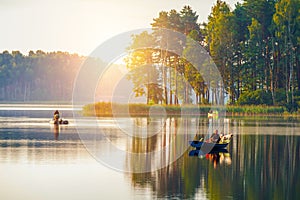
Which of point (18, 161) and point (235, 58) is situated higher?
point (235, 58)

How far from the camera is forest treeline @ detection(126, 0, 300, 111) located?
7244 cm

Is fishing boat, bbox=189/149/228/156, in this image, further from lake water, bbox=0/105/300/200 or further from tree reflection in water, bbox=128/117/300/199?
tree reflection in water, bbox=128/117/300/199

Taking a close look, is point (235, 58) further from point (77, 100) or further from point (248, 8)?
point (77, 100)

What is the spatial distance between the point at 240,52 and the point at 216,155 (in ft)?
162

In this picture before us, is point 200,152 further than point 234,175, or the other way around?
point 200,152

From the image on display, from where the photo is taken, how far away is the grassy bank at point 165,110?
7069 centimetres

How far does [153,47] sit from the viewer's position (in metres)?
85.9

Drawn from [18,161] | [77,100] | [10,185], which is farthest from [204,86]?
[77,100]

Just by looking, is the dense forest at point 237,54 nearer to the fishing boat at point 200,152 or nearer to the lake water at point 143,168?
the lake water at point 143,168

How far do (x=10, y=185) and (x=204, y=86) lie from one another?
207 ft

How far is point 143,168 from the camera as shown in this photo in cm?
2653

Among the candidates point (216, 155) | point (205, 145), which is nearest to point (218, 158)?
point (216, 155)

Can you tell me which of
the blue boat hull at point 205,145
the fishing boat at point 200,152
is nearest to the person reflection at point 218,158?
the fishing boat at point 200,152

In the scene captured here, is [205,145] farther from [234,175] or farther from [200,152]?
[234,175]
